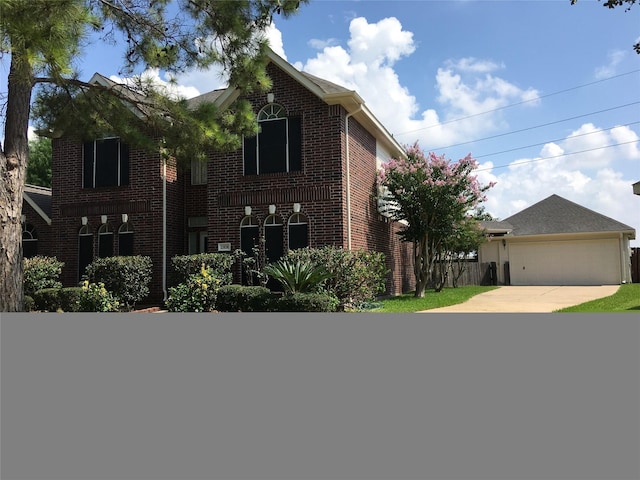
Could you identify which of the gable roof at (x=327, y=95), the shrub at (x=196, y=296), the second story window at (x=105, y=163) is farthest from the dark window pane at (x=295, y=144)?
the second story window at (x=105, y=163)

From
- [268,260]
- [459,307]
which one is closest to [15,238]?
[268,260]

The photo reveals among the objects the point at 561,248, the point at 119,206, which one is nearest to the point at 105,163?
the point at 119,206

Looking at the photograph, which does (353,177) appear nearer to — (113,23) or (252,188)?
(252,188)

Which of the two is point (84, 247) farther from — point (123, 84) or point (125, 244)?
point (123, 84)

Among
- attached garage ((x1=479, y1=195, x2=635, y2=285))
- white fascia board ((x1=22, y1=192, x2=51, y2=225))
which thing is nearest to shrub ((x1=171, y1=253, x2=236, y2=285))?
white fascia board ((x1=22, y1=192, x2=51, y2=225))

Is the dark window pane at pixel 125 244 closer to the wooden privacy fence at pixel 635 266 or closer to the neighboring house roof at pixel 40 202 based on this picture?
the neighboring house roof at pixel 40 202

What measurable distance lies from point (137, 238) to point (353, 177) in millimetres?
6536

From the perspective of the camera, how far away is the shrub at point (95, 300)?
39.0 feet

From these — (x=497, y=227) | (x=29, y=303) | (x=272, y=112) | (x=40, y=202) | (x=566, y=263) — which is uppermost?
(x=272, y=112)

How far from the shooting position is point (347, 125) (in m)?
13.1

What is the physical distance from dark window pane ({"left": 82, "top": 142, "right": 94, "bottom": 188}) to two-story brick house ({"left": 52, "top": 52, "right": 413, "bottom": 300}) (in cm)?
3

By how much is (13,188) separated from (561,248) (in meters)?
20.5

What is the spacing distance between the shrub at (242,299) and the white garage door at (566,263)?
14858mm

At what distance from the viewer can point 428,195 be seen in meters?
14.4
